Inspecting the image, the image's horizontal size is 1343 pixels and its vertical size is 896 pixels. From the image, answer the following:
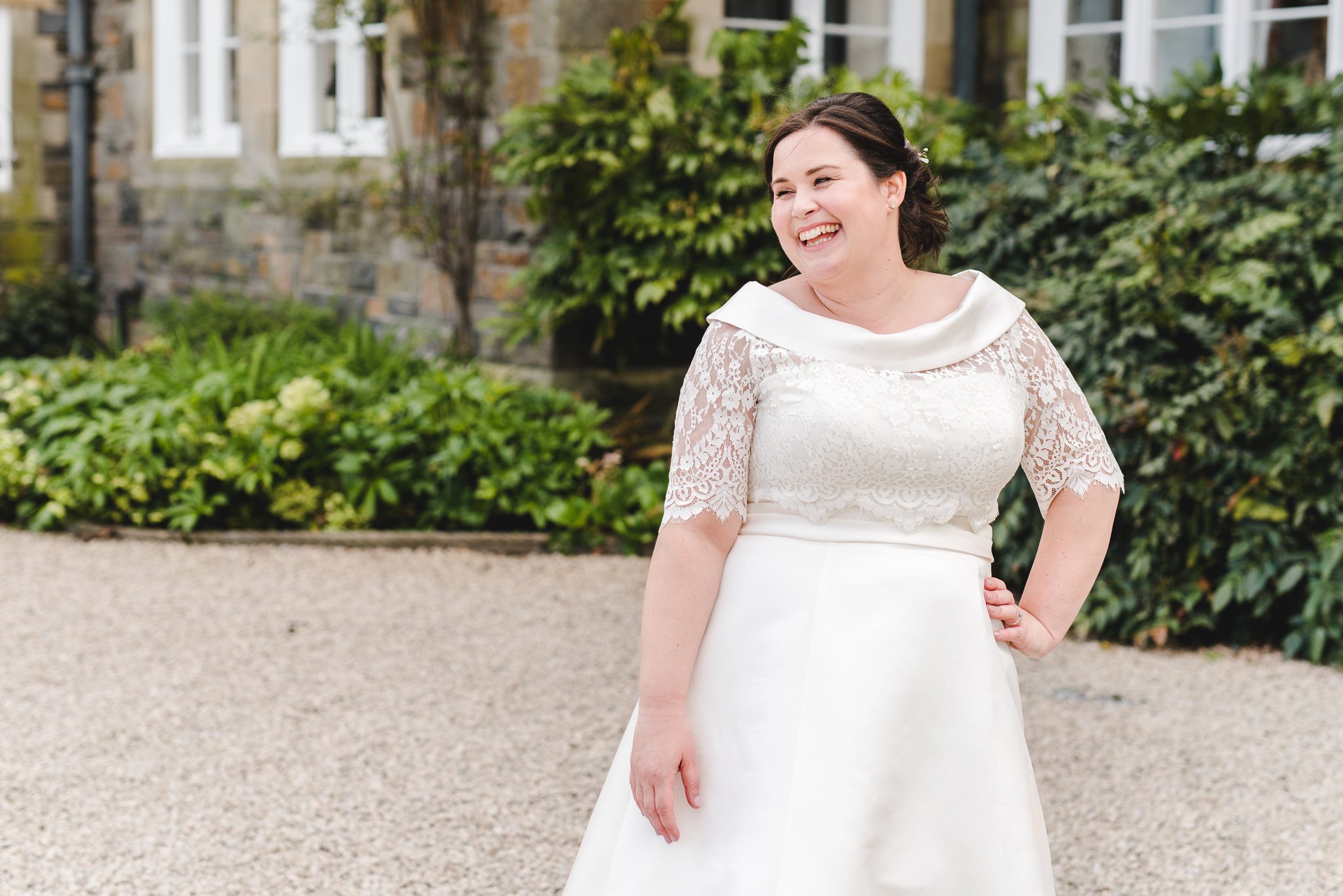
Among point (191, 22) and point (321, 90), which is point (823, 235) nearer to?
point (321, 90)

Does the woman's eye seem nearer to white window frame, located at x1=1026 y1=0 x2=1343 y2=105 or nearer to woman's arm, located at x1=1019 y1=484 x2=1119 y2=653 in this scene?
woman's arm, located at x1=1019 y1=484 x2=1119 y2=653

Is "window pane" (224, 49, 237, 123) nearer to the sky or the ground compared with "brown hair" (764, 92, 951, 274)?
nearer to the sky

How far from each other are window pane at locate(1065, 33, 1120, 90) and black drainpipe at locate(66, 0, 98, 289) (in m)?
7.58

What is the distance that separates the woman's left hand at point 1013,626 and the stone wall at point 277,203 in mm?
5325

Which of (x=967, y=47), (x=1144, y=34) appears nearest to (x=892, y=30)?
(x=967, y=47)

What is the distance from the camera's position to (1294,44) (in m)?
6.84

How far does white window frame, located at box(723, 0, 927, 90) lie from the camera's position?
778 cm

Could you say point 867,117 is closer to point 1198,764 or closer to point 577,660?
point 1198,764

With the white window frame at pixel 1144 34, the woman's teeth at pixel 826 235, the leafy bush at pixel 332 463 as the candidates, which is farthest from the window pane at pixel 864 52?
the woman's teeth at pixel 826 235

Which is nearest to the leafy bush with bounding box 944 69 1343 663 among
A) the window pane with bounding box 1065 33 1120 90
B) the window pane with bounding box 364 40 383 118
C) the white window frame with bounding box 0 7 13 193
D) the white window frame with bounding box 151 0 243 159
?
the window pane with bounding box 1065 33 1120 90

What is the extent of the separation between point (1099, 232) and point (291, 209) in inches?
220

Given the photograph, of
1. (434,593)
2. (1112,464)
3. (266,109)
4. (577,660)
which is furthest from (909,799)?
(266,109)

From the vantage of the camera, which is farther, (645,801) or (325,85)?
(325,85)

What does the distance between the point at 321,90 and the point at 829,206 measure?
8.15m
